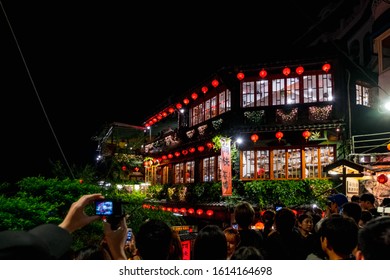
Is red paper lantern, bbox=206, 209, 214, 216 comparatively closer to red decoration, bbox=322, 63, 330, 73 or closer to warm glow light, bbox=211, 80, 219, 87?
warm glow light, bbox=211, 80, 219, 87

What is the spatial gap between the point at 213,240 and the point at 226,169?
11943mm

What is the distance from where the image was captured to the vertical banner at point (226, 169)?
51.2 feet

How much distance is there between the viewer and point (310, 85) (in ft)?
53.9

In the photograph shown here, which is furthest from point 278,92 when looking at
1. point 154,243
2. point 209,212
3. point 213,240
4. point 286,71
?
point 154,243

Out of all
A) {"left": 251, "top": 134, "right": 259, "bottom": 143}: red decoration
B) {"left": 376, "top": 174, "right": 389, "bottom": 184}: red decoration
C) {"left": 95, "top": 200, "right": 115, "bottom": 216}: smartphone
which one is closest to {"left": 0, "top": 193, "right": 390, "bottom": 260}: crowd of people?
{"left": 95, "top": 200, "right": 115, "bottom": 216}: smartphone

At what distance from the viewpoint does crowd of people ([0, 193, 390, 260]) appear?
139 cm

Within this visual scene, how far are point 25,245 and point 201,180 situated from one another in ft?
66.9

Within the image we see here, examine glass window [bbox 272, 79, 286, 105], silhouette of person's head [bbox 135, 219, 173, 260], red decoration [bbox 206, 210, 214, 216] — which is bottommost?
red decoration [bbox 206, 210, 214, 216]

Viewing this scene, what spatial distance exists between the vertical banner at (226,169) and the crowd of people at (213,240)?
30.8ft

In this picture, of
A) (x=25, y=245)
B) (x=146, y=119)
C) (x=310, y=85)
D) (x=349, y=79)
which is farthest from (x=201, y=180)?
(x=25, y=245)

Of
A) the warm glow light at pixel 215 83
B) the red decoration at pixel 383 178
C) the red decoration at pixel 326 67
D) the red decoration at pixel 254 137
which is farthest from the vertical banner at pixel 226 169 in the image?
the red decoration at pixel 383 178

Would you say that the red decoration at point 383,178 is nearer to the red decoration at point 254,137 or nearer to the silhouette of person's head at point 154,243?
→ the red decoration at point 254,137

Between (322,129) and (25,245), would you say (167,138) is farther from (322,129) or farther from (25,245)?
(25,245)

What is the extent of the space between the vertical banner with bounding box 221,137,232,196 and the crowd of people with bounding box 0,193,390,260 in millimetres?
9378
